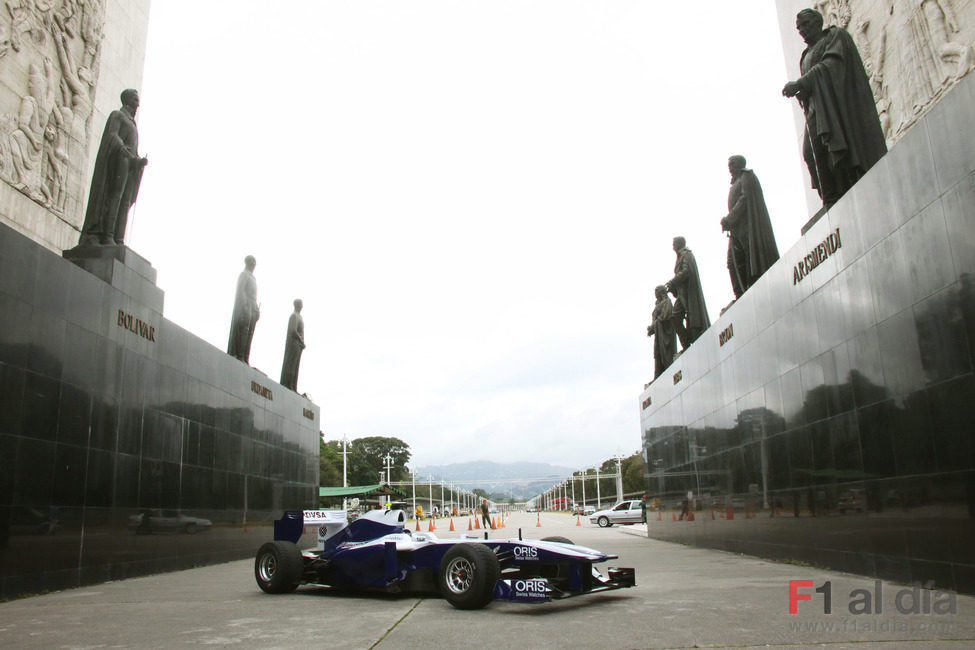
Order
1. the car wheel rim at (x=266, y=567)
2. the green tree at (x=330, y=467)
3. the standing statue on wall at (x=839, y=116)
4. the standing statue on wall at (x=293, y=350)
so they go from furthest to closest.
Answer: the green tree at (x=330, y=467) → the standing statue on wall at (x=293, y=350) → the standing statue on wall at (x=839, y=116) → the car wheel rim at (x=266, y=567)

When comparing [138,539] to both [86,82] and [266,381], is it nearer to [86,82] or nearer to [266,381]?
[266,381]

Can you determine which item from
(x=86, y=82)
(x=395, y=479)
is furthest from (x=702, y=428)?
(x=395, y=479)

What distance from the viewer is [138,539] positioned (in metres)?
11.6

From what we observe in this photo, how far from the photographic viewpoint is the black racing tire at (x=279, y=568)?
8.55 metres

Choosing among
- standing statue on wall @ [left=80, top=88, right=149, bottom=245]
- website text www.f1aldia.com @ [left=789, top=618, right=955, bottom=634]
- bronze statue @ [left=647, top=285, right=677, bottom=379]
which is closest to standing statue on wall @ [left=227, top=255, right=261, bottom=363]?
standing statue on wall @ [left=80, top=88, right=149, bottom=245]

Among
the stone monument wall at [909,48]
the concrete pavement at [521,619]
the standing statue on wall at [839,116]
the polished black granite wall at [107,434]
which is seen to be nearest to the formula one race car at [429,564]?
the concrete pavement at [521,619]

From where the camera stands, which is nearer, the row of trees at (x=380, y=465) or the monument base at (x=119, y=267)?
the monument base at (x=119, y=267)

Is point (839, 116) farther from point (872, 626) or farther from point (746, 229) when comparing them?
point (872, 626)

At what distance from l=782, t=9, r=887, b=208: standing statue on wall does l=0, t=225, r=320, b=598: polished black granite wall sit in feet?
33.8

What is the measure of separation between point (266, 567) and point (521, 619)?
13.1ft

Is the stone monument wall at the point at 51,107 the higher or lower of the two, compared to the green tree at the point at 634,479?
higher

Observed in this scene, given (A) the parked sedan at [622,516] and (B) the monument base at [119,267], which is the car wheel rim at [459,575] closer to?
(B) the monument base at [119,267]

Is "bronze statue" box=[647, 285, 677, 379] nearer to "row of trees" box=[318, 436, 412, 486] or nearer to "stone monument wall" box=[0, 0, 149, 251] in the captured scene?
"stone monument wall" box=[0, 0, 149, 251]

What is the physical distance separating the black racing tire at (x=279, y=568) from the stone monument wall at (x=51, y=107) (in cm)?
1046
